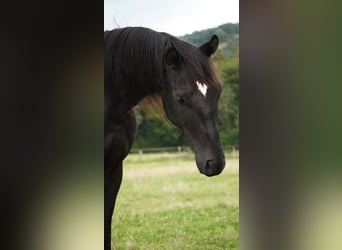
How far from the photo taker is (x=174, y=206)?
3.23m

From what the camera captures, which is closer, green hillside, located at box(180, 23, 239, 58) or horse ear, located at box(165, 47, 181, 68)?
horse ear, located at box(165, 47, 181, 68)

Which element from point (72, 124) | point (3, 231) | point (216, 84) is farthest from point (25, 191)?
point (216, 84)

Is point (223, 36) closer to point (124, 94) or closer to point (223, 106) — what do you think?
point (223, 106)

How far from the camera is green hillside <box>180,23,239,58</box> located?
3197mm

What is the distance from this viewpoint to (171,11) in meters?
3.19

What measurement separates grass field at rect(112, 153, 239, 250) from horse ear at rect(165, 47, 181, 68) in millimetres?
579

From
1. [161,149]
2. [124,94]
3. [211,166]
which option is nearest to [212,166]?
[211,166]

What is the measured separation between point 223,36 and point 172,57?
382 mm

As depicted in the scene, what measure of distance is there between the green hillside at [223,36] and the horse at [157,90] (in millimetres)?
63

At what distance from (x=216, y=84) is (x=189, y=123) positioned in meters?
0.30

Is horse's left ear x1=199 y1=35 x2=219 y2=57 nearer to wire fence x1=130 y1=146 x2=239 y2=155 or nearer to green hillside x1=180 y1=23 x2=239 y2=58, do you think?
green hillside x1=180 y1=23 x2=239 y2=58

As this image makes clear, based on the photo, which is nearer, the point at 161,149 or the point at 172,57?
the point at 172,57

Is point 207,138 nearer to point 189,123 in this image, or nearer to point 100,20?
point 189,123

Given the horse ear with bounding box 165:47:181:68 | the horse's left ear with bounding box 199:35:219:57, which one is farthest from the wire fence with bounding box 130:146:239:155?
the horse's left ear with bounding box 199:35:219:57
